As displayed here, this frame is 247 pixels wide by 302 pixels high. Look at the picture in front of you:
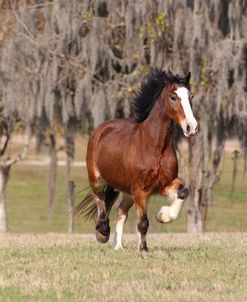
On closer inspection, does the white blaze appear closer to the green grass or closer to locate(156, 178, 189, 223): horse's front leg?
locate(156, 178, 189, 223): horse's front leg

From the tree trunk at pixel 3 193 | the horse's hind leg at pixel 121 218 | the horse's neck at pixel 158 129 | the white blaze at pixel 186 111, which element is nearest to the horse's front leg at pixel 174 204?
the horse's neck at pixel 158 129

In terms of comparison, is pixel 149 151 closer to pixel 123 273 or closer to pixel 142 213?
pixel 142 213

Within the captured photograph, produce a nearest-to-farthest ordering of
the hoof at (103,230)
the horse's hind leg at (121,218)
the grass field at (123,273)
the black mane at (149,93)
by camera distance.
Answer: the grass field at (123,273) → the black mane at (149,93) → the horse's hind leg at (121,218) → the hoof at (103,230)

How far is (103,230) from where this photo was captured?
14.2 m

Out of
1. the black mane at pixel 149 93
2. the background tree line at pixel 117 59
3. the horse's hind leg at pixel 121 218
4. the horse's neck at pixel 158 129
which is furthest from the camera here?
Answer: the background tree line at pixel 117 59

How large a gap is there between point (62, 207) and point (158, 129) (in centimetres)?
2795

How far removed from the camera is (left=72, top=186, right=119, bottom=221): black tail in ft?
48.4

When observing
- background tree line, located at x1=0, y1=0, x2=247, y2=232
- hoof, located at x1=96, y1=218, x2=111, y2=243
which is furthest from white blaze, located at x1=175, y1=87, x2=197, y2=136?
background tree line, located at x1=0, y1=0, x2=247, y2=232

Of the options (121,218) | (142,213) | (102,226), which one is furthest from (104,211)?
(142,213)

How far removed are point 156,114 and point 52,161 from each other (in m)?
15.4

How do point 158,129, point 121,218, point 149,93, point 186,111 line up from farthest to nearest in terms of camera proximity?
point 121,218 → point 149,93 → point 158,129 → point 186,111

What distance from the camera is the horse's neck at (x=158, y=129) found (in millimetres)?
13008

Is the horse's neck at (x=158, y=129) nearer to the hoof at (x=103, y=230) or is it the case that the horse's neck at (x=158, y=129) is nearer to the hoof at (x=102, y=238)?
the hoof at (x=103, y=230)

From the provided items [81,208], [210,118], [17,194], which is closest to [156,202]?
[210,118]
